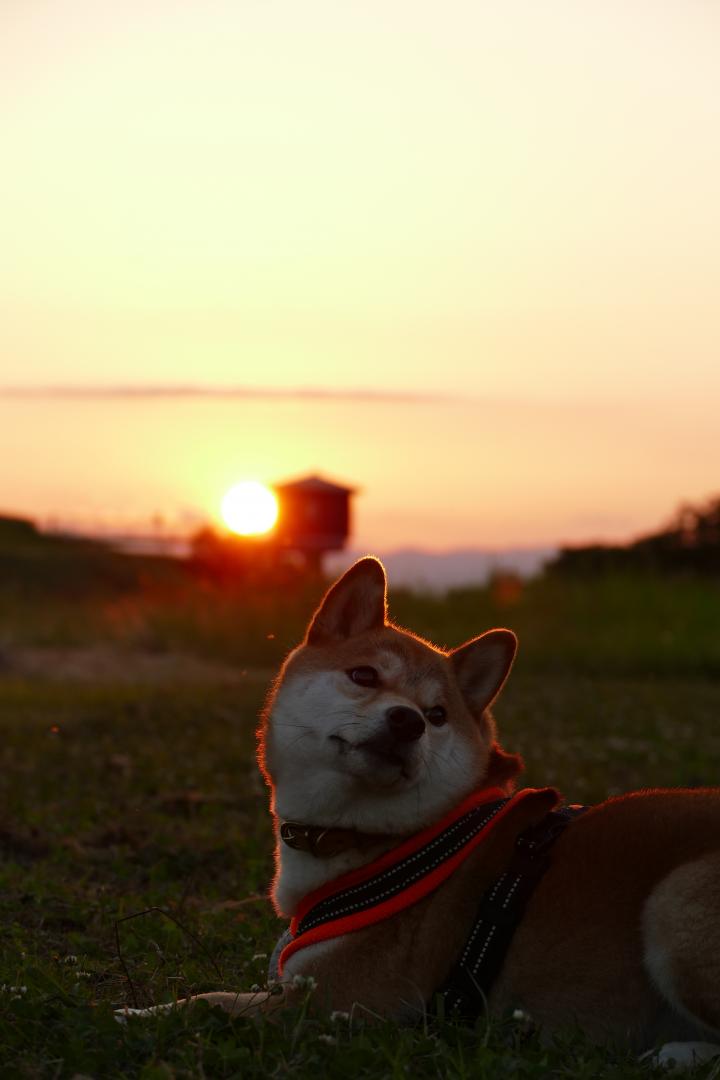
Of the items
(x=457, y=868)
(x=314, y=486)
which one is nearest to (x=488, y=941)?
(x=457, y=868)

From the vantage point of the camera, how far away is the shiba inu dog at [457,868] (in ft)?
13.2

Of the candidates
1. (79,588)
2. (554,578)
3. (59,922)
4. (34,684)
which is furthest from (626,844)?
(79,588)

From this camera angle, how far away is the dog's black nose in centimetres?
424

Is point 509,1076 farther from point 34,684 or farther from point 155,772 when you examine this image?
point 34,684

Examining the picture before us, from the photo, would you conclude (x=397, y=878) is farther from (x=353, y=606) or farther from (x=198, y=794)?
(x=198, y=794)

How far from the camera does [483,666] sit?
4770 mm

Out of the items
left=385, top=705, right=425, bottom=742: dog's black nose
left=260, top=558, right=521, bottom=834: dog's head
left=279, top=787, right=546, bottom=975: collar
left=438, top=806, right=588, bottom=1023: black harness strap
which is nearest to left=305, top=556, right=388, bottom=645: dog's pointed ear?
left=260, top=558, right=521, bottom=834: dog's head

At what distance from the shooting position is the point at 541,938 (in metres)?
4.11

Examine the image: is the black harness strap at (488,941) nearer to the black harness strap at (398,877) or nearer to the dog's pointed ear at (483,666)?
the black harness strap at (398,877)

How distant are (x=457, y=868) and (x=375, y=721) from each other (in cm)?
63

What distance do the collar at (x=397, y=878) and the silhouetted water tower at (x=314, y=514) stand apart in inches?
1464

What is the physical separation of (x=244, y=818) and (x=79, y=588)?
29.4 meters

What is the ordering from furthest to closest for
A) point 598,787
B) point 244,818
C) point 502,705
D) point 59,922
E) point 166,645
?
point 166,645 < point 502,705 < point 598,787 < point 244,818 < point 59,922

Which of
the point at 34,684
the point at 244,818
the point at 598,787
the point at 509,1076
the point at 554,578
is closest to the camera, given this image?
the point at 509,1076
